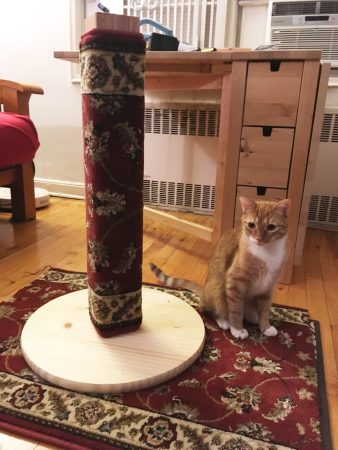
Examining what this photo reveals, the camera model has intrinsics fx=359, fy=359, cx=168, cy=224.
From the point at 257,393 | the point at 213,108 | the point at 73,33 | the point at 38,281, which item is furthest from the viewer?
the point at 73,33

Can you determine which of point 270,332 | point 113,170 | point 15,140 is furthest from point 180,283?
point 15,140

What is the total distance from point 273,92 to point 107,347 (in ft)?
3.33

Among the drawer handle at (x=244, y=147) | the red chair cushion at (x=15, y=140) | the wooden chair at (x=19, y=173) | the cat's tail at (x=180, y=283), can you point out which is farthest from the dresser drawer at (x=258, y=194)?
the wooden chair at (x=19, y=173)

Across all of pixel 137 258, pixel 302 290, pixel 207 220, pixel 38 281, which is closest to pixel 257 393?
pixel 137 258

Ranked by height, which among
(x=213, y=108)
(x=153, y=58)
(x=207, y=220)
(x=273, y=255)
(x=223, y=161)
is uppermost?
(x=153, y=58)

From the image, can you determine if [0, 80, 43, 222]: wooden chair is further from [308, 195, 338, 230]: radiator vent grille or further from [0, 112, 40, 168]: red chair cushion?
[308, 195, 338, 230]: radiator vent grille

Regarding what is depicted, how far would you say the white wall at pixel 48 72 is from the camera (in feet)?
7.98

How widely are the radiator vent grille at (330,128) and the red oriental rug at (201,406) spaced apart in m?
1.37

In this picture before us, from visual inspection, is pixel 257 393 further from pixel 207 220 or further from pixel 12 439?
pixel 207 220

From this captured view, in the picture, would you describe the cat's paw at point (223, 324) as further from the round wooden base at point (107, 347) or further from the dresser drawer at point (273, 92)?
the dresser drawer at point (273, 92)

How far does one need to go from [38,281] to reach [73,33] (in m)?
1.83

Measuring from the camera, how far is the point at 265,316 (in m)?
1.07

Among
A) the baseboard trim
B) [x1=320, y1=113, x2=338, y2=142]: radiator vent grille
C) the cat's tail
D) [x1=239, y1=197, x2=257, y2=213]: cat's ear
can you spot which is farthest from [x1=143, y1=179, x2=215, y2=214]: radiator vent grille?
[x1=239, y1=197, x2=257, y2=213]: cat's ear

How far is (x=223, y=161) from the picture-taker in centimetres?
142
